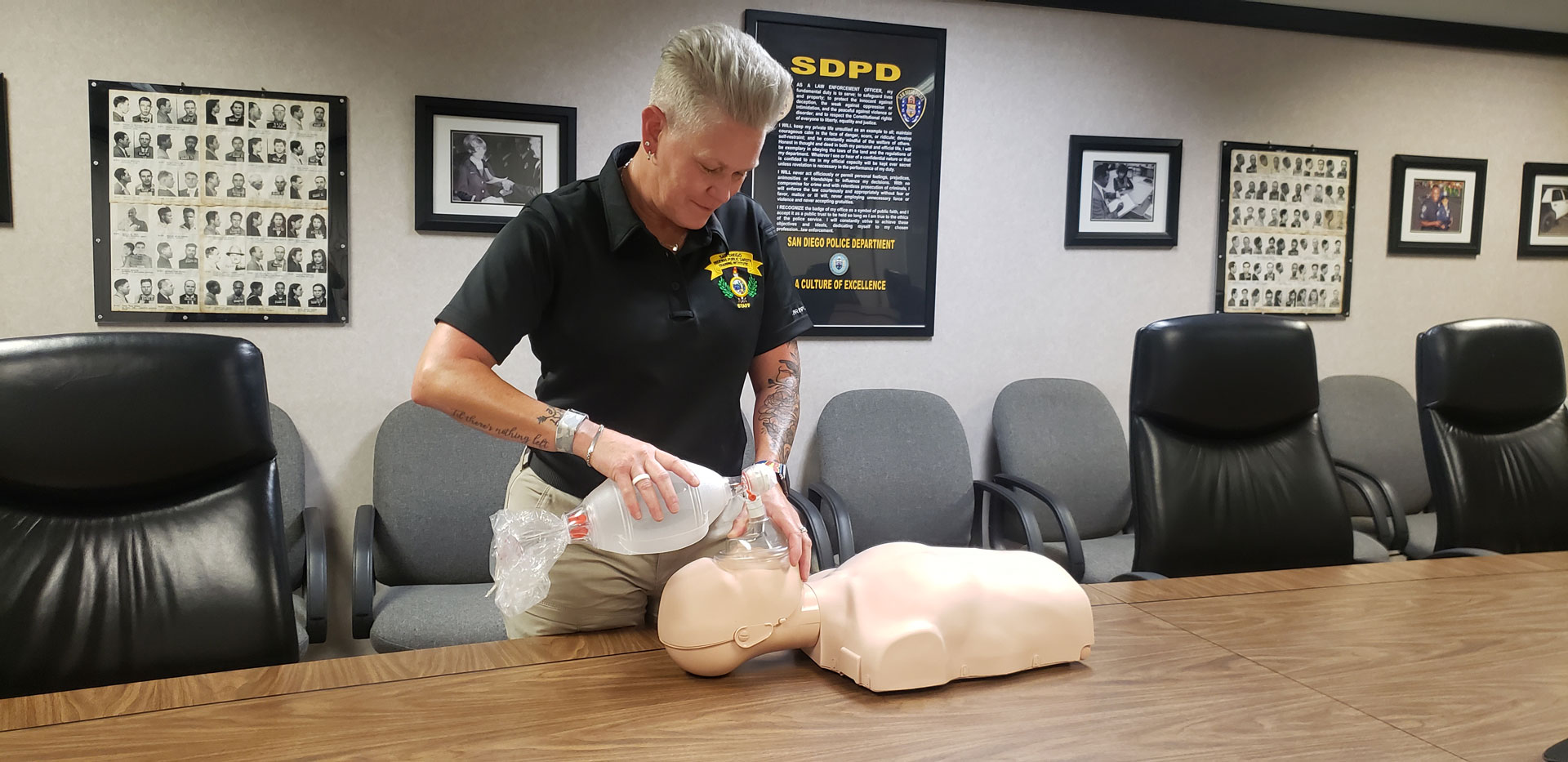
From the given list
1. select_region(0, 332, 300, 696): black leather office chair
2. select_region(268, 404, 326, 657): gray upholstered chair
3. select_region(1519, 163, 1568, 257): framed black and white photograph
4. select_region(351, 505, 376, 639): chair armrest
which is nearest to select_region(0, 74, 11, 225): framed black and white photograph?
select_region(268, 404, 326, 657): gray upholstered chair

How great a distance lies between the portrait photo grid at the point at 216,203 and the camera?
271 cm

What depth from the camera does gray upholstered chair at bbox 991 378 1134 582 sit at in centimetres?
324

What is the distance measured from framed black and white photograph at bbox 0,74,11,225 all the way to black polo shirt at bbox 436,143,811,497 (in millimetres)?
2084

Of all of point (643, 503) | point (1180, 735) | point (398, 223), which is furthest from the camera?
point (398, 223)

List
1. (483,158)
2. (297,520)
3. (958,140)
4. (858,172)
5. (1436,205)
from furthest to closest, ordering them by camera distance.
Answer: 1. (1436,205)
2. (958,140)
3. (858,172)
4. (483,158)
5. (297,520)

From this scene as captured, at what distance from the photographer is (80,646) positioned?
1.36 m

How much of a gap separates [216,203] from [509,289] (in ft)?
6.45

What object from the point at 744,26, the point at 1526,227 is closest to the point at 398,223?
the point at 744,26

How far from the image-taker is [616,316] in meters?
1.44

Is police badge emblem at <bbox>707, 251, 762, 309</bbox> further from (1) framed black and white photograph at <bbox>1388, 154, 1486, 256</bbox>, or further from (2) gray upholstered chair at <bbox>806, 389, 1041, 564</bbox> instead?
(1) framed black and white photograph at <bbox>1388, 154, 1486, 256</bbox>

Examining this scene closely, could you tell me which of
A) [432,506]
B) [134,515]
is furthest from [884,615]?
[432,506]

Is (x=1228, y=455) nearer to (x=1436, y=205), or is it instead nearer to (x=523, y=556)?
(x=523, y=556)

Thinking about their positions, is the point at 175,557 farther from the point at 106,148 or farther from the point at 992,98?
the point at 992,98

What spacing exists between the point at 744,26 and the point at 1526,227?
356 centimetres
